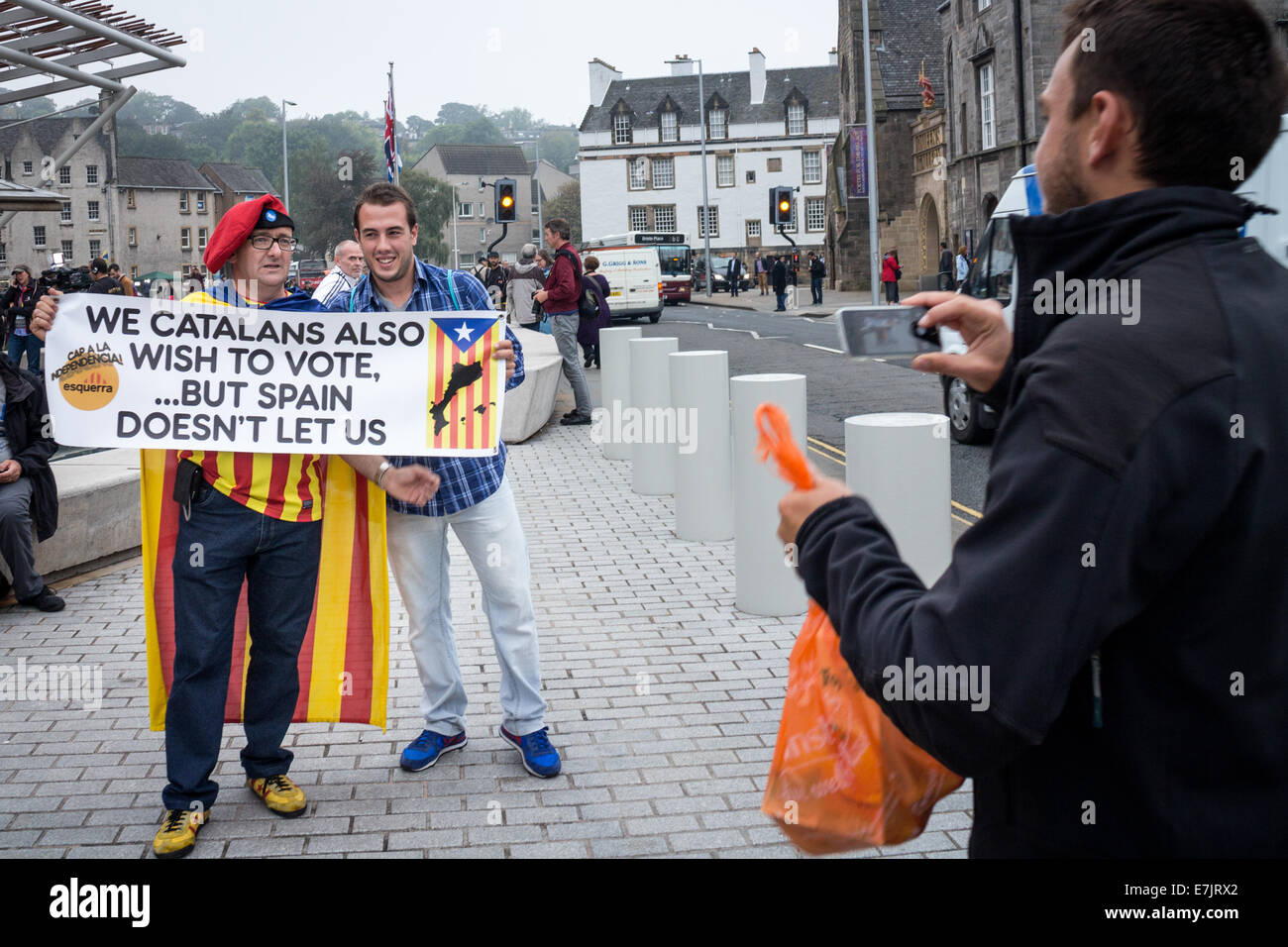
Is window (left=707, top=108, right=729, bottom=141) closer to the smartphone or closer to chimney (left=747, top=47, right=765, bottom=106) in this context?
chimney (left=747, top=47, right=765, bottom=106)

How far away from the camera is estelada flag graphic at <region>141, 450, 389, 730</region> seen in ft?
15.7

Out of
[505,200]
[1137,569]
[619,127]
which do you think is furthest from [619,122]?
[1137,569]

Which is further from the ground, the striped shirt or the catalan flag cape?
the striped shirt

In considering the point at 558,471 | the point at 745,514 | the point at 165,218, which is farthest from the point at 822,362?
the point at 165,218

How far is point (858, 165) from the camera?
46219mm

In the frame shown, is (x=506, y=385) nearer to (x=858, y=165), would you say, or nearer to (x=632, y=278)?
(x=632, y=278)

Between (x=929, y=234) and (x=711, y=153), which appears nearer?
(x=929, y=234)

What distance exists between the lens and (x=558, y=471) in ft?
40.9

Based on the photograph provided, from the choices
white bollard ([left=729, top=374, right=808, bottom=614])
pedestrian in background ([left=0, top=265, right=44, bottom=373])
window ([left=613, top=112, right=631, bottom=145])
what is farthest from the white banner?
window ([left=613, top=112, right=631, bottom=145])

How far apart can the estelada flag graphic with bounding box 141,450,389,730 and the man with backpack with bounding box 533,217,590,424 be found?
31.8 feet

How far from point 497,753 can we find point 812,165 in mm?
92296

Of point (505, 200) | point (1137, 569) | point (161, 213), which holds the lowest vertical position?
point (1137, 569)
